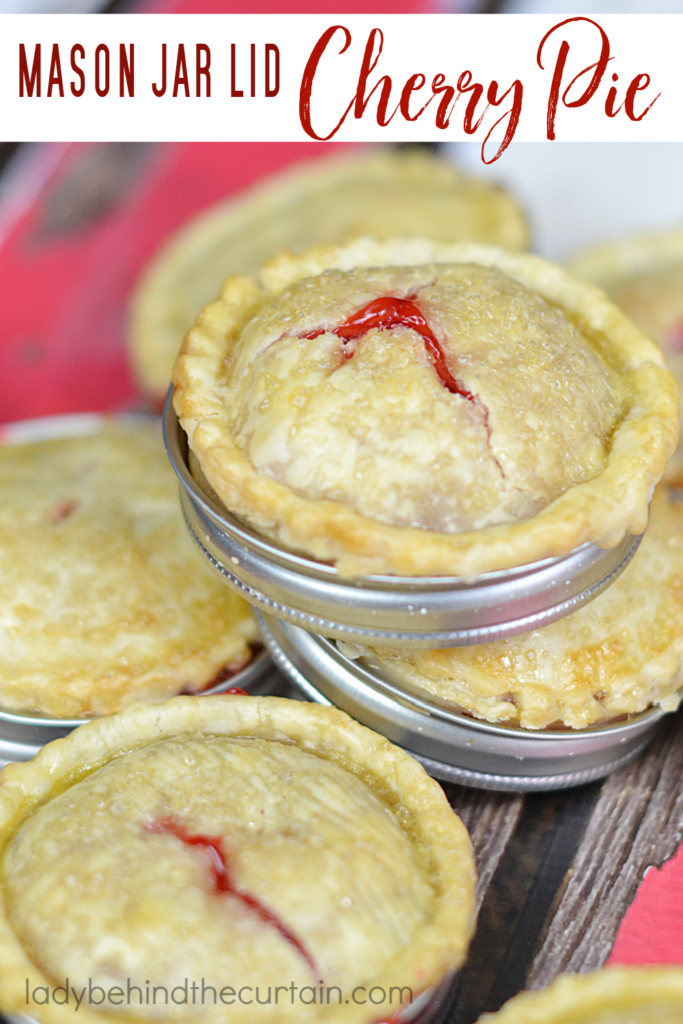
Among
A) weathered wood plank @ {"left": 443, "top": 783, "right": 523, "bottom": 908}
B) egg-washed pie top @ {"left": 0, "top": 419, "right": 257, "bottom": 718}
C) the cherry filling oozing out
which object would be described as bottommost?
weathered wood plank @ {"left": 443, "top": 783, "right": 523, "bottom": 908}

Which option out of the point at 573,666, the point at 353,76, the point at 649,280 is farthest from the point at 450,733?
the point at 353,76

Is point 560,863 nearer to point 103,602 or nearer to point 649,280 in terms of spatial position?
point 103,602

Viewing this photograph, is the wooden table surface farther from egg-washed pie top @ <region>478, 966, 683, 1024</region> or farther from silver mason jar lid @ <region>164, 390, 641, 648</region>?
silver mason jar lid @ <region>164, 390, 641, 648</region>

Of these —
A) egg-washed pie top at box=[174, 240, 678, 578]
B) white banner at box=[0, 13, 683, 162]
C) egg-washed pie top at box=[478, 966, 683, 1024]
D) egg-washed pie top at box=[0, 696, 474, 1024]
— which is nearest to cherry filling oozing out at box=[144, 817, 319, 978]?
egg-washed pie top at box=[0, 696, 474, 1024]

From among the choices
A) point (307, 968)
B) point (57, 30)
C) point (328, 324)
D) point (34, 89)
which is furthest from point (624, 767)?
point (57, 30)

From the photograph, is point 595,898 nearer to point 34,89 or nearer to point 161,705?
point 161,705
